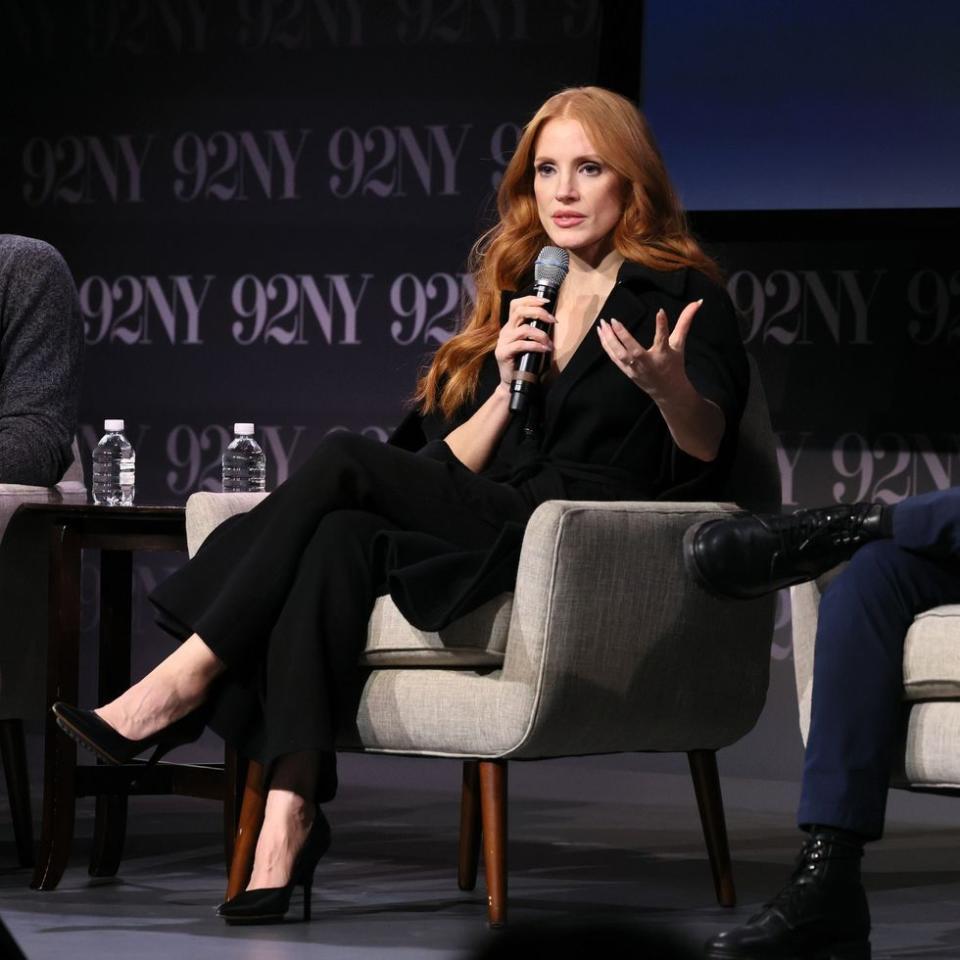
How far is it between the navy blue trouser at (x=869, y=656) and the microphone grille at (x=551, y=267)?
2.90ft

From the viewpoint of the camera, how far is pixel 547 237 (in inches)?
143

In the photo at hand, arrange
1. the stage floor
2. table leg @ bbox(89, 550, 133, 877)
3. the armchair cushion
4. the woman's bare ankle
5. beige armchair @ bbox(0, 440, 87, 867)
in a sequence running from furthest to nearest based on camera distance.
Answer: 1. table leg @ bbox(89, 550, 133, 877)
2. beige armchair @ bbox(0, 440, 87, 867)
3. the woman's bare ankle
4. the stage floor
5. the armchair cushion

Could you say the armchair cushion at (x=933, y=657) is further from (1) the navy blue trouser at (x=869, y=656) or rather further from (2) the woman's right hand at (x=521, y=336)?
(2) the woman's right hand at (x=521, y=336)

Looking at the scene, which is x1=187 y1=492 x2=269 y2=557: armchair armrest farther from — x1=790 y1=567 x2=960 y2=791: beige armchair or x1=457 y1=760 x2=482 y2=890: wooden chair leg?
x1=790 y1=567 x2=960 y2=791: beige armchair

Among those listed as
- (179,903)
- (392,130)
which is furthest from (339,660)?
(392,130)

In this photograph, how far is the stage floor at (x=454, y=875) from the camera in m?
2.81

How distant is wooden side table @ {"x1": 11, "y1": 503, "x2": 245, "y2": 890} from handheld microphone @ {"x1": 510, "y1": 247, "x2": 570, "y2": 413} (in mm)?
704

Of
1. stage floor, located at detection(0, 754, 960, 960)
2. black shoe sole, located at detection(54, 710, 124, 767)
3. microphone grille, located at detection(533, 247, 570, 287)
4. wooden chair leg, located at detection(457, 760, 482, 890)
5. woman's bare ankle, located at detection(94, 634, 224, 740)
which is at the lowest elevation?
stage floor, located at detection(0, 754, 960, 960)

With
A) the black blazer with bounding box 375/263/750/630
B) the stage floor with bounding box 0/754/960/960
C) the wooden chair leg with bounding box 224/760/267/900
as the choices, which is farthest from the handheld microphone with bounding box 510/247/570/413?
the stage floor with bounding box 0/754/960/960

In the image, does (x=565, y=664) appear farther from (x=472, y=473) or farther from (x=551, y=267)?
(x=551, y=267)

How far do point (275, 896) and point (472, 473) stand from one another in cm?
81

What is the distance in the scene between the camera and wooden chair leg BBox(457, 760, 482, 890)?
333 cm

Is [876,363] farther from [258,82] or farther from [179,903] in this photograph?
→ [179,903]

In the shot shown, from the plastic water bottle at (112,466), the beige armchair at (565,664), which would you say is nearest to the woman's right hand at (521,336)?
the beige armchair at (565,664)
